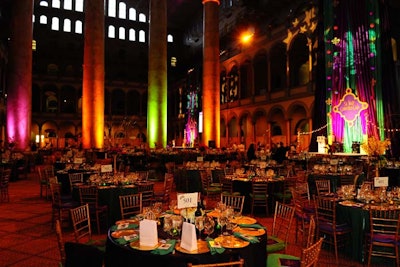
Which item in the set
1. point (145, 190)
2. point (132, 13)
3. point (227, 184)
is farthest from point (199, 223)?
point (132, 13)

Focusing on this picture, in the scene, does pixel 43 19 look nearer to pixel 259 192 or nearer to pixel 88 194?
pixel 88 194

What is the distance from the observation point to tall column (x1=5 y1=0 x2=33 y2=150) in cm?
1695

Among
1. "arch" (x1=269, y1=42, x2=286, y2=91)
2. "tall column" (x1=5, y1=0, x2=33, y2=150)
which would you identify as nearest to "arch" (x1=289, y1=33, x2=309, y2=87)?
"arch" (x1=269, y1=42, x2=286, y2=91)

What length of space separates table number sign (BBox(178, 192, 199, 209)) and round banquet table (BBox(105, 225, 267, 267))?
2.36 ft

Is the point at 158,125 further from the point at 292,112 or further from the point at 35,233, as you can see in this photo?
the point at 35,233

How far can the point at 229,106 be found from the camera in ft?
106

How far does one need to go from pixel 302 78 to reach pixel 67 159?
22.2 m

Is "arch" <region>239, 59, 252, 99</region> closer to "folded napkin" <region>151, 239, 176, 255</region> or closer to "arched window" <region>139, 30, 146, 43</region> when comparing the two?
"arched window" <region>139, 30, 146, 43</region>

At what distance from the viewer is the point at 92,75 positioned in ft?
63.1

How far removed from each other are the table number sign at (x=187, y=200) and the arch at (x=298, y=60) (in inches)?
866

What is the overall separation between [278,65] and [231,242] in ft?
92.2

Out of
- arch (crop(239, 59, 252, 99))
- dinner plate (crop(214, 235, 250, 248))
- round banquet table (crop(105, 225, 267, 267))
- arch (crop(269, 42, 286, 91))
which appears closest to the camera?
round banquet table (crop(105, 225, 267, 267))

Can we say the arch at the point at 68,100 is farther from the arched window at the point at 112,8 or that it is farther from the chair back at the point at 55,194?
the chair back at the point at 55,194

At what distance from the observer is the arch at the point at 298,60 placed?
2518cm
